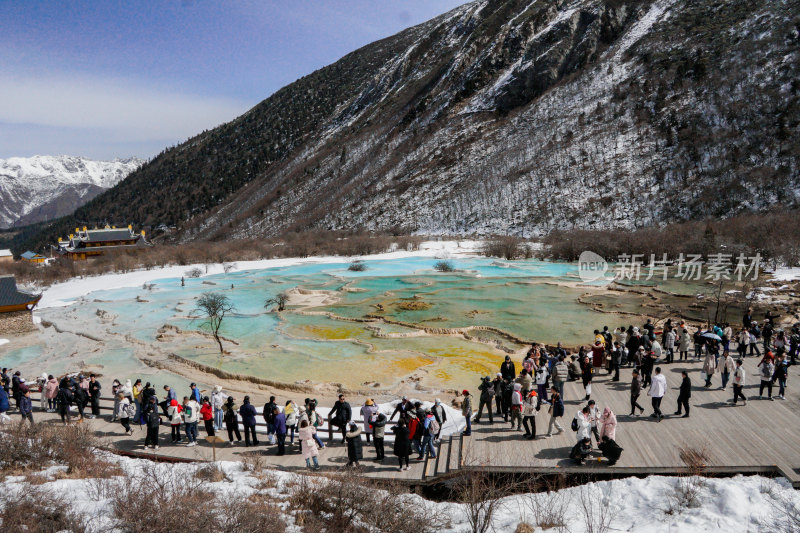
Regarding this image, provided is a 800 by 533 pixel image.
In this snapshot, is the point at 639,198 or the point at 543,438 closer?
the point at 543,438

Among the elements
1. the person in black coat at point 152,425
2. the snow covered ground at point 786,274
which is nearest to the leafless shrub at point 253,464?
the person in black coat at point 152,425

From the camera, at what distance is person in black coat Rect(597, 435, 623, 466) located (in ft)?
33.9

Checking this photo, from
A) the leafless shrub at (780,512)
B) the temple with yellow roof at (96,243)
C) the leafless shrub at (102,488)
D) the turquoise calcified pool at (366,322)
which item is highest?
the temple with yellow roof at (96,243)

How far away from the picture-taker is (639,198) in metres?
63.8

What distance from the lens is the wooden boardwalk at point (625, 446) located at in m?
10.4

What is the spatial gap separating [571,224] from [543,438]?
58194 mm

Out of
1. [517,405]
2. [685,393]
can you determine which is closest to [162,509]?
[517,405]

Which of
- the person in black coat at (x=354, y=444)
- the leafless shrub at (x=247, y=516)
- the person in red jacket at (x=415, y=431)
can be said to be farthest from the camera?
the person in red jacket at (x=415, y=431)

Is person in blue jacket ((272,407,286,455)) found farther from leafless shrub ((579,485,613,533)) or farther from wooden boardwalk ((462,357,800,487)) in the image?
leafless shrub ((579,485,613,533))

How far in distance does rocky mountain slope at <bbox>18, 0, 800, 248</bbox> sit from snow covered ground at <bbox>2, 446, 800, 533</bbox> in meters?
57.0

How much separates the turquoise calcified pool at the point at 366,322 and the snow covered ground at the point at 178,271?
2.59 m

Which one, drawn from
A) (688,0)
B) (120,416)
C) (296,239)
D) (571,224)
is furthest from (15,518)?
(688,0)

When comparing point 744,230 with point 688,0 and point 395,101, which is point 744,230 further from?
point 395,101

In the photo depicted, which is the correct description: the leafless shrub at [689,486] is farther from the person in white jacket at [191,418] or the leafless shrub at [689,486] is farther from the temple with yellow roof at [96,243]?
the temple with yellow roof at [96,243]
